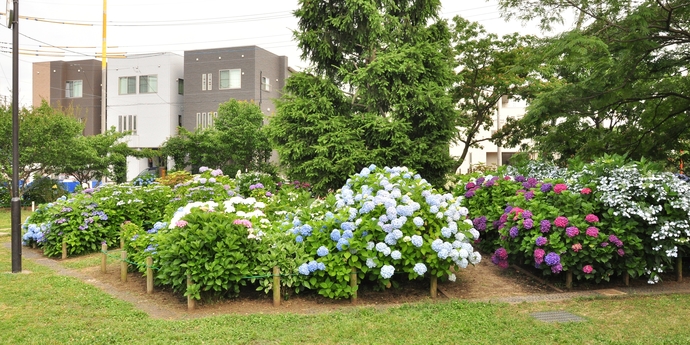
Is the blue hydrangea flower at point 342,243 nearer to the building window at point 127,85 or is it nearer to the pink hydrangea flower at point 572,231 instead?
the pink hydrangea flower at point 572,231

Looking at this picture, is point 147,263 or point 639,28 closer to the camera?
point 147,263

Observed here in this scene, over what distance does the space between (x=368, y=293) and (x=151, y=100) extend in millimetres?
29674

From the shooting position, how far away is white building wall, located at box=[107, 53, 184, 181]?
32.2m

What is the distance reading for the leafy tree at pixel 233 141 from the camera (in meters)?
22.3

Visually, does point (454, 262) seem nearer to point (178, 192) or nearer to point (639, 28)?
point (639, 28)

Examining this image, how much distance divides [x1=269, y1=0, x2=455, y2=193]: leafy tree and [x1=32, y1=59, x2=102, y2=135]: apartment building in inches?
1125

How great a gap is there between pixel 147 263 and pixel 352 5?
6.77 metres

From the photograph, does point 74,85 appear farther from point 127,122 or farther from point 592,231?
point 592,231

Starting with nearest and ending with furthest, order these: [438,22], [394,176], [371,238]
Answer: [371,238] → [394,176] → [438,22]

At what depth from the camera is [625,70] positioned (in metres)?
8.27

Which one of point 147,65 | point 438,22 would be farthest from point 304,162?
point 147,65

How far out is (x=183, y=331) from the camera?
481 cm

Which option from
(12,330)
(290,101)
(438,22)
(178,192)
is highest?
(438,22)

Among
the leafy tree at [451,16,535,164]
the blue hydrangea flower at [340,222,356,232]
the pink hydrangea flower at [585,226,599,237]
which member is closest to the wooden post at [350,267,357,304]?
the blue hydrangea flower at [340,222,356,232]
